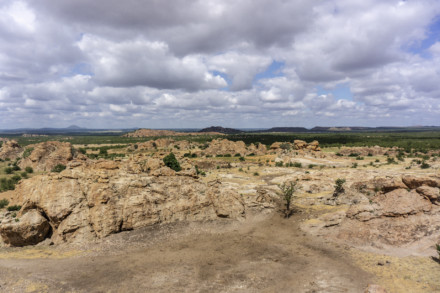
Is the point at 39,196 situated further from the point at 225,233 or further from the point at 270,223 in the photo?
the point at 270,223

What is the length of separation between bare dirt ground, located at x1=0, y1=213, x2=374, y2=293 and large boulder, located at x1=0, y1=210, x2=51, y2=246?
2.23 ft

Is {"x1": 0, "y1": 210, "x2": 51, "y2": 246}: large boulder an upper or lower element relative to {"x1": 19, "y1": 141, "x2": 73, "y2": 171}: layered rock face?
lower

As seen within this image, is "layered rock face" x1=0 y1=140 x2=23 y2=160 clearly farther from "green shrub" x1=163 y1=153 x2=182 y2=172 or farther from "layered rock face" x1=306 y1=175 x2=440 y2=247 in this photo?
"layered rock face" x1=306 y1=175 x2=440 y2=247

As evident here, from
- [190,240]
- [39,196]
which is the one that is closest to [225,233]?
[190,240]

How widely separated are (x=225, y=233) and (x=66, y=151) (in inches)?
1660

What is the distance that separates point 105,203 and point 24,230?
507 centimetres

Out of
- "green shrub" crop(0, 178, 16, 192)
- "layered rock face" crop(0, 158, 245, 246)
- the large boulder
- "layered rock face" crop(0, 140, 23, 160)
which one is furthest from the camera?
"layered rock face" crop(0, 140, 23, 160)

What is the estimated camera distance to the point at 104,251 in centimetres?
A: 1541

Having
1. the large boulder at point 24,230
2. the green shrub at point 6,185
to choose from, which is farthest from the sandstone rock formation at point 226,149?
the large boulder at point 24,230

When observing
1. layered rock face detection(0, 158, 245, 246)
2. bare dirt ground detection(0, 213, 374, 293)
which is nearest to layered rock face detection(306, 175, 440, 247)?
bare dirt ground detection(0, 213, 374, 293)

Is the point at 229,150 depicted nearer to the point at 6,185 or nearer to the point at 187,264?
the point at 6,185

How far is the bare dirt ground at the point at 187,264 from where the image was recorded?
474 inches

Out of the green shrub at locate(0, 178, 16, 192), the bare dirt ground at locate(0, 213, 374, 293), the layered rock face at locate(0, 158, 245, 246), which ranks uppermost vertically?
the layered rock face at locate(0, 158, 245, 246)

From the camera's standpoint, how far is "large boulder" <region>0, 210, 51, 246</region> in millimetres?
15383
